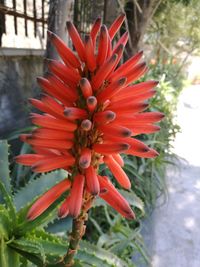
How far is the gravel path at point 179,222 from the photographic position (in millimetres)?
2686

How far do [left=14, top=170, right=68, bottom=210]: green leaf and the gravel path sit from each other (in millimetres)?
1431

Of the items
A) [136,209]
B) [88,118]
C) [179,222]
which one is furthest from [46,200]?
[179,222]

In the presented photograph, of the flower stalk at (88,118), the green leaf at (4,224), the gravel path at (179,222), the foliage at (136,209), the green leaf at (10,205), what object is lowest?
the gravel path at (179,222)

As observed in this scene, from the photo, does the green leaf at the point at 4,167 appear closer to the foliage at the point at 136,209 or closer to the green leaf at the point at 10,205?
the green leaf at the point at 10,205

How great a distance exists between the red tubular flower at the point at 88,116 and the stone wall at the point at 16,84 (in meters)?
1.67

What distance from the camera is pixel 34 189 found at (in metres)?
1.42

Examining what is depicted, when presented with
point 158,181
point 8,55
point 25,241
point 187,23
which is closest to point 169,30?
point 187,23

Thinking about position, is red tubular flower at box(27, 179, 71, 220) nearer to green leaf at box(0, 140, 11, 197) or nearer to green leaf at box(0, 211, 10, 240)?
green leaf at box(0, 211, 10, 240)

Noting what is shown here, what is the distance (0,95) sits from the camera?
7.72 ft

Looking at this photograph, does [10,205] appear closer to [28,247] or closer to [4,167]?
[28,247]

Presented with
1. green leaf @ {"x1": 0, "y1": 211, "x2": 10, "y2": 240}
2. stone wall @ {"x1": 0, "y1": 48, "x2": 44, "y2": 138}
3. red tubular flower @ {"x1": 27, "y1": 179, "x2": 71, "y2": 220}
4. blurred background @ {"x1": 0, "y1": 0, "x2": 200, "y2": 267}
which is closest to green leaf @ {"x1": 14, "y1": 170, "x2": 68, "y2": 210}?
green leaf @ {"x1": 0, "y1": 211, "x2": 10, "y2": 240}

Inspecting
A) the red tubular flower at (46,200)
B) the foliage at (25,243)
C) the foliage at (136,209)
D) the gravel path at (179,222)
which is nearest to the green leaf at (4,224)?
the foliage at (25,243)

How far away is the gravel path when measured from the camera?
8.81 feet

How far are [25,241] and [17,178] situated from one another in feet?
3.81
